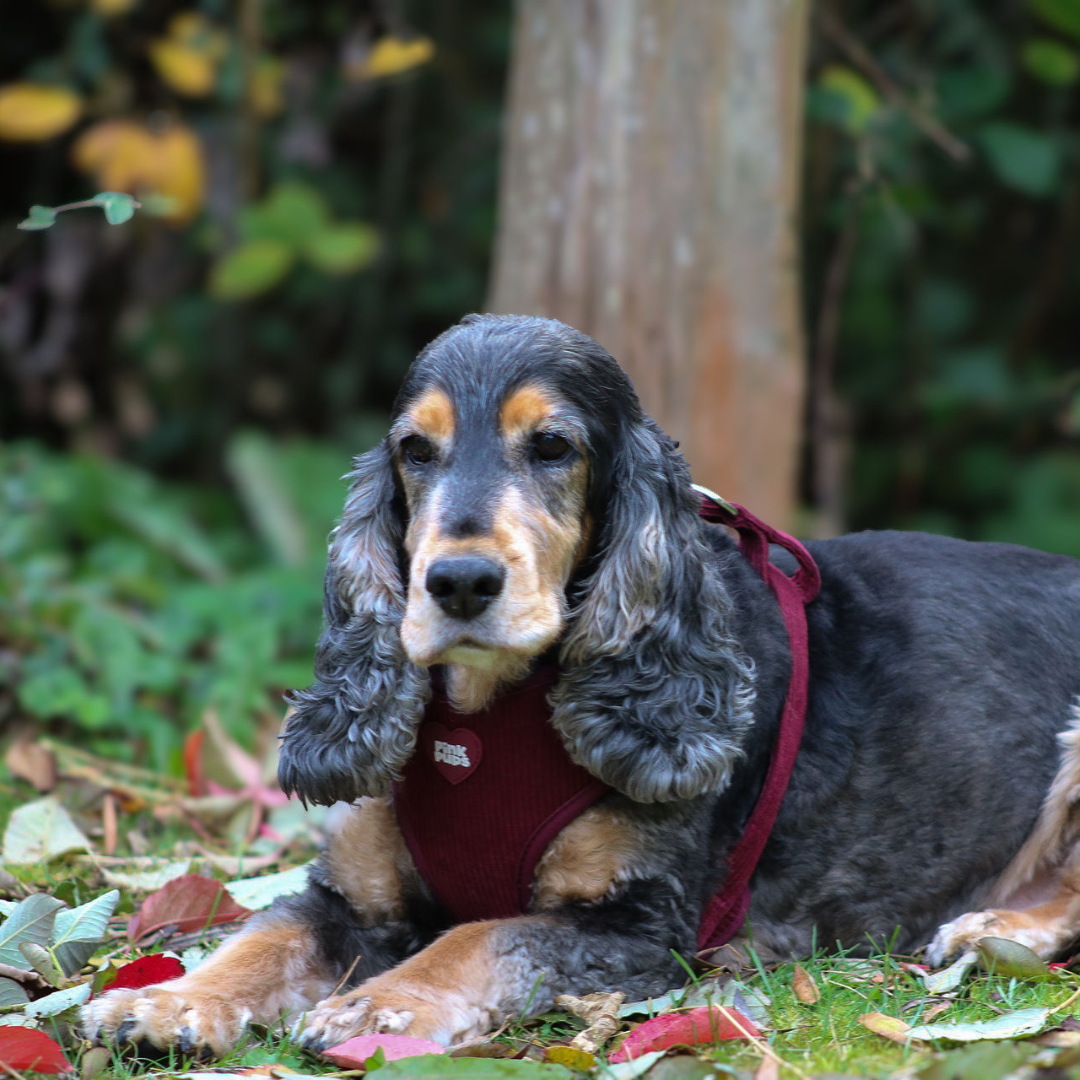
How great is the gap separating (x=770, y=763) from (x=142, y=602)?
391cm

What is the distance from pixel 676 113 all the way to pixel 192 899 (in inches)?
138

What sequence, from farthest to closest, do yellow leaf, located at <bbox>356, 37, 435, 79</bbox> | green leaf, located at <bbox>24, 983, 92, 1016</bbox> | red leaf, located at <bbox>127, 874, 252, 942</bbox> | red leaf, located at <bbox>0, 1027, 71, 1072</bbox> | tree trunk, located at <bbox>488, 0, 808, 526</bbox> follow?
yellow leaf, located at <bbox>356, 37, 435, 79</bbox> < tree trunk, located at <bbox>488, 0, 808, 526</bbox> < red leaf, located at <bbox>127, 874, 252, 942</bbox> < green leaf, located at <bbox>24, 983, 92, 1016</bbox> < red leaf, located at <bbox>0, 1027, 71, 1072</bbox>

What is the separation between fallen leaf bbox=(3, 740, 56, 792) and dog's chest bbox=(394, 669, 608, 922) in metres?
2.00

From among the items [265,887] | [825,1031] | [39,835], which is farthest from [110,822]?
[825,1031]

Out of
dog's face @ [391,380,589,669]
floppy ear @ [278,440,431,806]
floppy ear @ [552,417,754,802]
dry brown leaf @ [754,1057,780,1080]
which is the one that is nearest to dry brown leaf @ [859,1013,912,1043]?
dry brown leaf @ [754,1057,780,1080]

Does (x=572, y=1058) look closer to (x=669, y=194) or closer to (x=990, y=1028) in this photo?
(x=990, y=1028)

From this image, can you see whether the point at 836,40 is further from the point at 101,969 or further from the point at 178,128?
the point at 101,969

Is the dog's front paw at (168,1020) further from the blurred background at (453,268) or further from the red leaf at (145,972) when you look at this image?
the blurred background at (453,268)

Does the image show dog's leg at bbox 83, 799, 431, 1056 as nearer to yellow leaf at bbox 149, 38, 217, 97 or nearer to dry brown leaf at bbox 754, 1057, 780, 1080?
dry brown leaf at bbox 754, 1057, 780, 1080

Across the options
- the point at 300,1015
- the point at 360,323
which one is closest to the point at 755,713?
the point at 300,1015

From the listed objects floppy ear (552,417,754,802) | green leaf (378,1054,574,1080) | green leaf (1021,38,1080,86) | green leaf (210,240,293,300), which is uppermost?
green leaf (1021,38,1080,86)

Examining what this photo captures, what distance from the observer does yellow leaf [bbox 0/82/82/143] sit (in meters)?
6.78

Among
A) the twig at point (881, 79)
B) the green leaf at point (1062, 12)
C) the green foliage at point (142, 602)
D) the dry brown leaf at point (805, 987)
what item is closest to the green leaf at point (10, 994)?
the dry brown leaf at point (805, 987)

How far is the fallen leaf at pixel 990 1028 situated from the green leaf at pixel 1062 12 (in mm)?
5605
